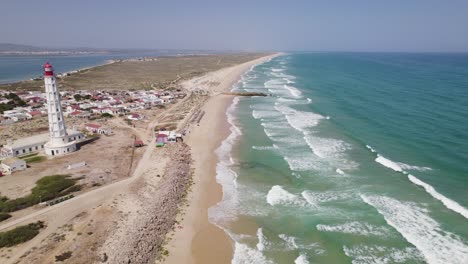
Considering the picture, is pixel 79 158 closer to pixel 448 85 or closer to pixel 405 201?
pixel 405 201

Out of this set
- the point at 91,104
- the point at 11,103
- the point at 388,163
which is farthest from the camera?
the point at 11,103

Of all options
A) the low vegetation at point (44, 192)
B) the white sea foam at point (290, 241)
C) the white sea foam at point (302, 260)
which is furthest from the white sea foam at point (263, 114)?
the white sea foam at point (302, 260)

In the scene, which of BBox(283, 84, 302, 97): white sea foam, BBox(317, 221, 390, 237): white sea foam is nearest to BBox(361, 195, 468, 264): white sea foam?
BBox(317, 221, 390, 237): white sea foam

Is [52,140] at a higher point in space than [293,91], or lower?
higher

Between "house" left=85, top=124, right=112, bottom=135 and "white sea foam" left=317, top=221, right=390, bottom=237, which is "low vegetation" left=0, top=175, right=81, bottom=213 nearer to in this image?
"house" left=85, top=124, right=112, bottom=135

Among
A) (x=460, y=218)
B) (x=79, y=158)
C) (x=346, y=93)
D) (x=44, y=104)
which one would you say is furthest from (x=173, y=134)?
(x=346, y=93)

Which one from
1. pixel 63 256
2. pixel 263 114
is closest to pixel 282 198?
pixel 63 256

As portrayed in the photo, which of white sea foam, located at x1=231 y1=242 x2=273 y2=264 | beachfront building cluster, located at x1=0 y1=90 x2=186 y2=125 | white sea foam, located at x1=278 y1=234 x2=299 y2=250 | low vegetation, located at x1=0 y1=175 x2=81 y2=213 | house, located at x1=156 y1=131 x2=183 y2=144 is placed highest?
beachfront building cluster, located at x1=0 y1=90 x2=186 y2=125

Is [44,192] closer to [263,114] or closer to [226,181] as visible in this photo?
[226,181]
